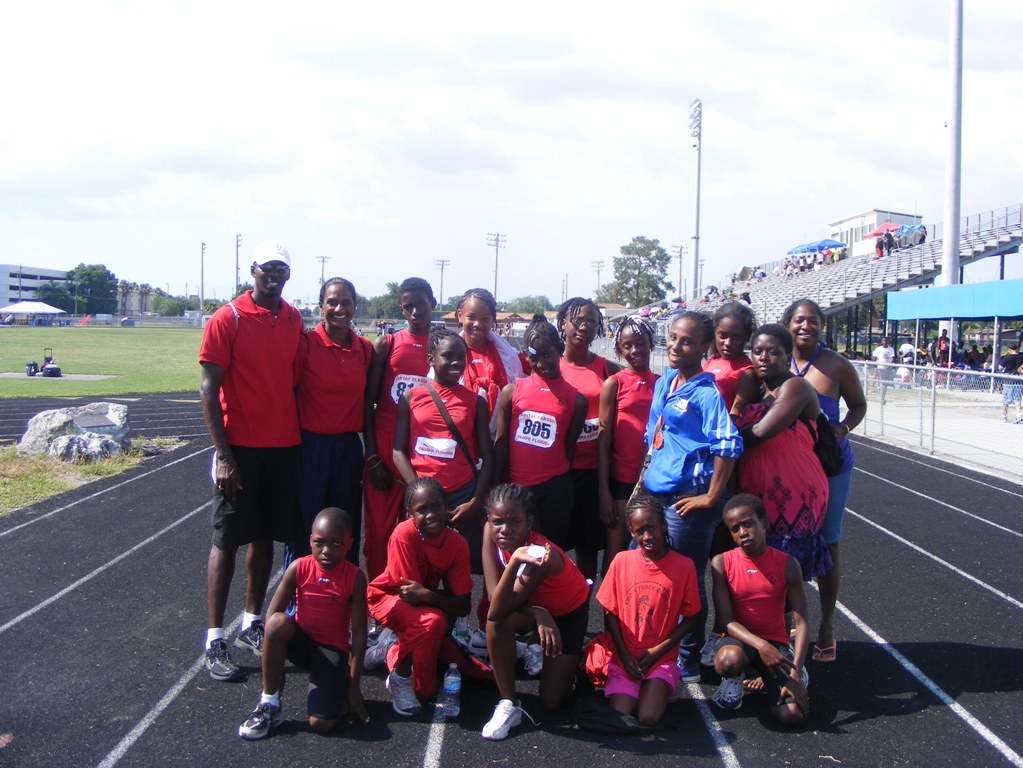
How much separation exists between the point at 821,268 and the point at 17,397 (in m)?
39.7

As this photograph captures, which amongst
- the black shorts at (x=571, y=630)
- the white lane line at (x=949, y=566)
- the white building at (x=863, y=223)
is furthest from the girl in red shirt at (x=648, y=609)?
the white building at (x=863, y=223)

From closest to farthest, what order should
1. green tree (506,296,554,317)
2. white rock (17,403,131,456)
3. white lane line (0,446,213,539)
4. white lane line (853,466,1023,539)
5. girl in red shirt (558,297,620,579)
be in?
girl in red shirt (558,297,620,579) < white lane line (0,446,213,539) < white lane line (853,466,1023,539) < white rock (17,403,131,456) < green tree (506,296,554,317)

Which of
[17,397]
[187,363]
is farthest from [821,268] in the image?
[17,397]

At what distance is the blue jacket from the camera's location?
3930 mm

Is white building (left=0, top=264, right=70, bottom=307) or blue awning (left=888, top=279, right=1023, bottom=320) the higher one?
white building (left=0, top=264, right=70, bottom=307)

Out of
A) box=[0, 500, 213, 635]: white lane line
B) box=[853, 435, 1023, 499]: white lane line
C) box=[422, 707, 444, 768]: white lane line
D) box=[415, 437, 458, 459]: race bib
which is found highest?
box=[415, 437, 458, 459]: race bib

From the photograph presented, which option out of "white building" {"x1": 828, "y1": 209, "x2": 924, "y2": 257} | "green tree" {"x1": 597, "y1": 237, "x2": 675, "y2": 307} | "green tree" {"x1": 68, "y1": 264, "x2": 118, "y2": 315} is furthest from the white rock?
"green tree" {"x1": 68, "y1": 264, "x2": 118, "y2": 315}

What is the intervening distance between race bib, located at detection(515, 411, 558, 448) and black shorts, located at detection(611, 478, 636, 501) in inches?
18.3

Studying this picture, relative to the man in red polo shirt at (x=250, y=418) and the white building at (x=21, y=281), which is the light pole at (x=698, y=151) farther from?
the white building at (x=21, y=281)

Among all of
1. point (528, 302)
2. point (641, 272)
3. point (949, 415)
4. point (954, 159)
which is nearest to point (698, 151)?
point (954, 159)

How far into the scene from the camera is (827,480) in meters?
4.34

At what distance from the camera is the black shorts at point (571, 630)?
390 centimetres

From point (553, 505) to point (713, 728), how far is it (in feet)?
4.17

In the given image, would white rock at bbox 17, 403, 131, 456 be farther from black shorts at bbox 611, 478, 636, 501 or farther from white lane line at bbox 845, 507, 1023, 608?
white lane line at bbox 845, 507, 1023, 608
